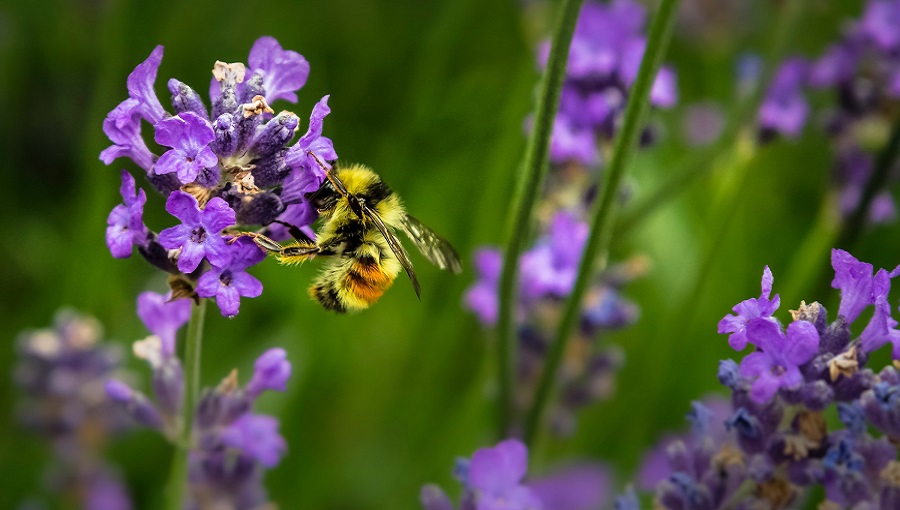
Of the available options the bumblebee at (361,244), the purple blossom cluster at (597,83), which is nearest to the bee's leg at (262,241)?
the bumblebee at (361,244)

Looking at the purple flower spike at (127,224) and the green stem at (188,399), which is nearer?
the purple flower spike at (127,224)

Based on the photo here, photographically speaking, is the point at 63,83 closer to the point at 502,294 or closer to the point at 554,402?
the point at 554,402

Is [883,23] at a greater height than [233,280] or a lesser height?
greater

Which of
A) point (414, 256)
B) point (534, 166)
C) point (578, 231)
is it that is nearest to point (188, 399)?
point (534, 166)

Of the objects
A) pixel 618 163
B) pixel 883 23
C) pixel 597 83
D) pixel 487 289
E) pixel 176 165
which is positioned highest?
pixel 883 23

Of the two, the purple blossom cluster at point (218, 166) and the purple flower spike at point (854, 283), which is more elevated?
the purple blossom cluster at point (218, 166)

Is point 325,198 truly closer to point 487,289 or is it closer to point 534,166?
point 534,166

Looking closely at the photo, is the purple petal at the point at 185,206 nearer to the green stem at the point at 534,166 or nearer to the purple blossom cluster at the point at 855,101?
the green stem at the point at 534,166

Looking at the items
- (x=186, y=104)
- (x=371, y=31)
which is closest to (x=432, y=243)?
(x=186, y=104)
